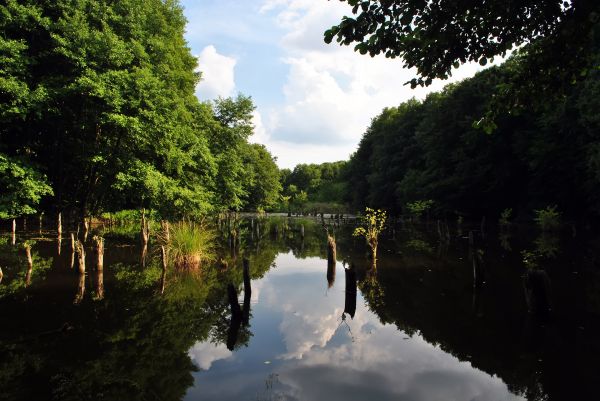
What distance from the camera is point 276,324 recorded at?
10930mm

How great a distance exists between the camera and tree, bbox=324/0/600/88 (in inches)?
226

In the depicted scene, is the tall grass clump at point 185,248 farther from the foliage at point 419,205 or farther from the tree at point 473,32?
the foliage at point 419,205

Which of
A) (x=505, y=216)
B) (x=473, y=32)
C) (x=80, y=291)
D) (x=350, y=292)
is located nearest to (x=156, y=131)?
(x=80, y=291)

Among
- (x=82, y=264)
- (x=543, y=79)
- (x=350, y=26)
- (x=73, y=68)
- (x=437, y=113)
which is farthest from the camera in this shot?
(x=437, y=113)

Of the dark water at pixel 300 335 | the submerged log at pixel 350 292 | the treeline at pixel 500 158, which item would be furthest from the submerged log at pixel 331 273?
the treeline at pixel 500 158

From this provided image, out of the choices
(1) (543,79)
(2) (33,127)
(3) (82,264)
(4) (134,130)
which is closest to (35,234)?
(2) (33,127)

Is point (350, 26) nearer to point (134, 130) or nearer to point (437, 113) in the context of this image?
point (134, 130)

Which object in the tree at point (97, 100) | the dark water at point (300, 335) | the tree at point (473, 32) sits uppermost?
the tree at point (97, 100)

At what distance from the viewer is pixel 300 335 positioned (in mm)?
10109

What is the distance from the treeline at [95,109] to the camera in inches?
755

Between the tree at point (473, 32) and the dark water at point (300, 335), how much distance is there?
5.45m

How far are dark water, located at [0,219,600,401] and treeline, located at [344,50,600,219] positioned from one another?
15196mm

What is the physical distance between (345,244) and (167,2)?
75.3ft

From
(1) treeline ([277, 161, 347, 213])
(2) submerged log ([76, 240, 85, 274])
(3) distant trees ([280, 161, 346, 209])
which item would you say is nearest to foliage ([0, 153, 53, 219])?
(2) submerged log ([76, 240, 85, 274])
